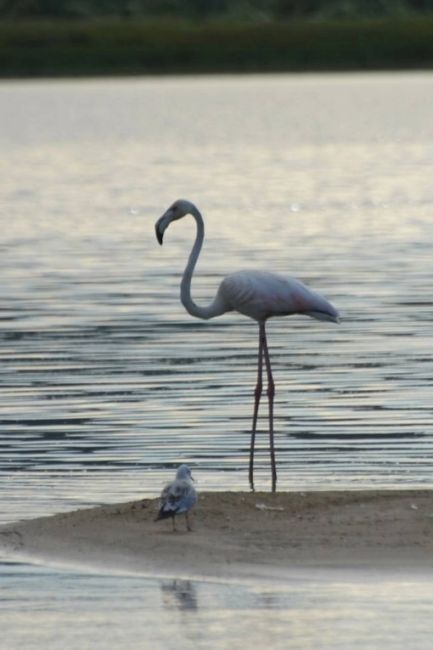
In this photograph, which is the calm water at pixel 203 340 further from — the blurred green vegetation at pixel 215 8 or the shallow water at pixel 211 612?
the blurred green vegetation at pixel 215 8

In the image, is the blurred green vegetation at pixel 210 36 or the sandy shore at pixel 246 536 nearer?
the sandy shore at pixel 246 536

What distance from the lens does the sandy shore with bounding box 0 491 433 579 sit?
11.5 metres

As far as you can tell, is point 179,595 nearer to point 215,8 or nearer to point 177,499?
point 177,499

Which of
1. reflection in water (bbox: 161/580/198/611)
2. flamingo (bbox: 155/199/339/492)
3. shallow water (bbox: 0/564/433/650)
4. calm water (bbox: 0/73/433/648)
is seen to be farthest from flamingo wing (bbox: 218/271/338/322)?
reflection in water (bbox: 161/580/198/611)

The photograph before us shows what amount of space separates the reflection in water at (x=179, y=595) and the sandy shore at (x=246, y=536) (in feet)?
0.53

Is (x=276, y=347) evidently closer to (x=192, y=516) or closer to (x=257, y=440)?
(x=257, y=440)

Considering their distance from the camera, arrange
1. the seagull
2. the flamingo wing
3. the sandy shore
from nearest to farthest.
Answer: the sandy shore → the seagull → the flamingo wing

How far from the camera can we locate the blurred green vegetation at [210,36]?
83.3 metres

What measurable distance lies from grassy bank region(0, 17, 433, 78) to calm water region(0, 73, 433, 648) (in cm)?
2446

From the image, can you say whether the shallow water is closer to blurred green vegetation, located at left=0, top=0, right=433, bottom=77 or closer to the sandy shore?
the sandy shore

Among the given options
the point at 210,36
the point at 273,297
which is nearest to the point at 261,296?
the point at 273,297

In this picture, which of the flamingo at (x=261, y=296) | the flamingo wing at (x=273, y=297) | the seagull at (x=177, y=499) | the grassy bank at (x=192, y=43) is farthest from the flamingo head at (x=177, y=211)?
the grassy bank at (x=192, y=43)

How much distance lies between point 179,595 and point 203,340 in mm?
10760

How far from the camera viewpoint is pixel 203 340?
2166 cm
